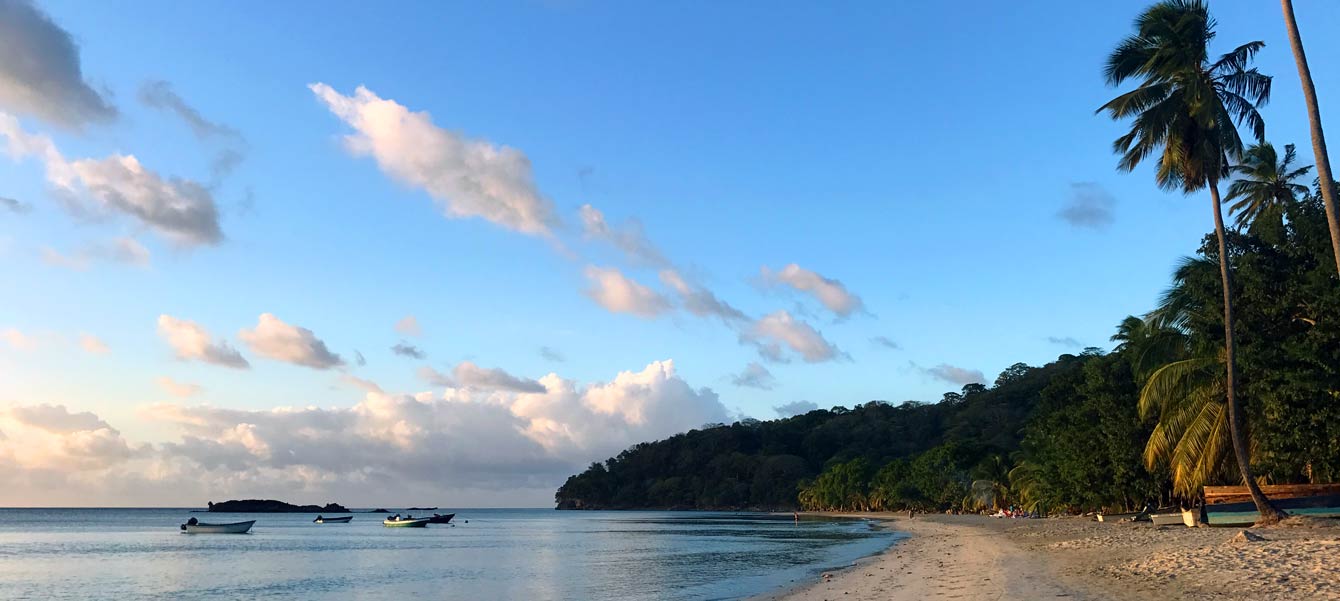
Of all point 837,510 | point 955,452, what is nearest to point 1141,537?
point 955,452

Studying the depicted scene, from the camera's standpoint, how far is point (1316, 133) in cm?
1789

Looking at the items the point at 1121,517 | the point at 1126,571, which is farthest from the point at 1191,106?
the point at 1121,517

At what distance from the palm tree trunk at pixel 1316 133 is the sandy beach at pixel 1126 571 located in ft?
20.7

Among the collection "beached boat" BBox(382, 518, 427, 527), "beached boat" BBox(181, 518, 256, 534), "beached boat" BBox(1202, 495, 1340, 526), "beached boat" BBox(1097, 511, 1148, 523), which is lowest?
"beached boat" BBox(382, 518, 427, 527)

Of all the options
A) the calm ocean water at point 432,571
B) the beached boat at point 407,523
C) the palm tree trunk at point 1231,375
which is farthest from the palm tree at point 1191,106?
the beached boat at point 407,523

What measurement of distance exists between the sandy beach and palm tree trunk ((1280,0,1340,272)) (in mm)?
6323

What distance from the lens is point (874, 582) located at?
79.3 feet

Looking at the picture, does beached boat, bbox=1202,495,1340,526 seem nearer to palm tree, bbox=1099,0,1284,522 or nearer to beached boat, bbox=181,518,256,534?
palm tree, bbox=1099,0,1284,522

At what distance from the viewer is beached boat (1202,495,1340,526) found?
2760 centimetres

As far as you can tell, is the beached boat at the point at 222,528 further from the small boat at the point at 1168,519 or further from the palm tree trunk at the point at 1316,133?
the palm tree trunk at the point at 1316,133

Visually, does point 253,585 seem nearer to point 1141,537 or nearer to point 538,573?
point 538,573

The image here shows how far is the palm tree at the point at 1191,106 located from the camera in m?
25.2

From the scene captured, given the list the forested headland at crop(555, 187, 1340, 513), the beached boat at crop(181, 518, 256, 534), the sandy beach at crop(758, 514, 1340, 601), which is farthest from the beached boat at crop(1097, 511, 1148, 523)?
the beached boat at crop(181, 518, 256, 534)

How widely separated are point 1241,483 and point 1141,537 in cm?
882
